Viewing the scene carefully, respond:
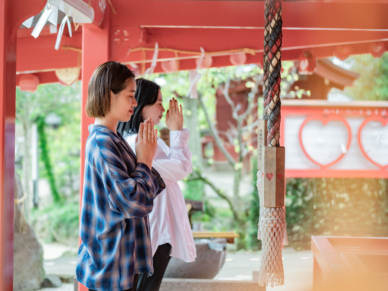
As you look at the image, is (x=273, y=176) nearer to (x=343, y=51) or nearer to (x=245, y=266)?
(x=343, y=51)

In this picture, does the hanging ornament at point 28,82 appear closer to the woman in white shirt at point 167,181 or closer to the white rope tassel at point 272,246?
the woman in white shirt at point 167,181

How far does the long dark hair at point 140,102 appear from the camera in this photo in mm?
2400

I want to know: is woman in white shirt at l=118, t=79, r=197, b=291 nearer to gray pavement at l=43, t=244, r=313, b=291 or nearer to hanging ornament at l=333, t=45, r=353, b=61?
hanging ornament at l=333, t=45, r=353, b=61

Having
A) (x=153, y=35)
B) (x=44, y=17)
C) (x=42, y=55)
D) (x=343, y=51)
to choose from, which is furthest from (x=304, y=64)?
(x=44, y=17)

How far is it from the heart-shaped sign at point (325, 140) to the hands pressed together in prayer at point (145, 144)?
13.3ft

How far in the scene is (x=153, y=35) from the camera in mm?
4121

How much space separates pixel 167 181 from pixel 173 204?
129 mm

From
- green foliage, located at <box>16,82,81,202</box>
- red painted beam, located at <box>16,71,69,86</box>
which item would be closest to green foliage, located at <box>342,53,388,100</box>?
red painted beam, located at <box>16,71,69,86</box>

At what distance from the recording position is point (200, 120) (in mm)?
10938

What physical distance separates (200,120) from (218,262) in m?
6.59

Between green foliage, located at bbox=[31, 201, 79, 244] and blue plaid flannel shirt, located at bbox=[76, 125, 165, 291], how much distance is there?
400 inches

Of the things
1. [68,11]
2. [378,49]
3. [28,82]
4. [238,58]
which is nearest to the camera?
[68,11]

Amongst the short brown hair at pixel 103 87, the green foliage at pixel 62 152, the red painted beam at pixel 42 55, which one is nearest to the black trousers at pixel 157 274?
the short brown hair at pixel 103 87

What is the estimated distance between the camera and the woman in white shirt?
232cm
